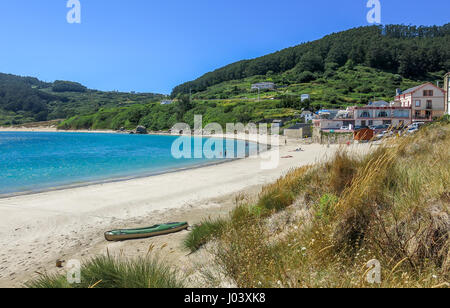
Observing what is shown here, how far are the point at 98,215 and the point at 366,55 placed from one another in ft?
385

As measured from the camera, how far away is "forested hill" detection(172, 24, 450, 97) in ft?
308

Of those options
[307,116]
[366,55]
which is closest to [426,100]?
[307,116]

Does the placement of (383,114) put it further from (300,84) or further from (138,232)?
(300,84)

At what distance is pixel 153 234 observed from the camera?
656 centimetres

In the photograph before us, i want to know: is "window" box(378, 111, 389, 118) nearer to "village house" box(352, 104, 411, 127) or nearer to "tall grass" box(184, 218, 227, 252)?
"village house" box(352, 104, 411, 127)

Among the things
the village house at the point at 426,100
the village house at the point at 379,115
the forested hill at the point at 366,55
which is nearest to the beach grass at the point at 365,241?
the village house at the point at 379,115

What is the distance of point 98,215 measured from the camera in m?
9.02

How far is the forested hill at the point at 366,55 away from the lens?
9381 cm

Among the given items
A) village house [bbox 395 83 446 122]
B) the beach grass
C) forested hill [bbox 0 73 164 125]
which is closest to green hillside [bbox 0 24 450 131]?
forested hill [bbox 0 73 164 125]

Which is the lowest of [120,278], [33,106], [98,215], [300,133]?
[98,215]

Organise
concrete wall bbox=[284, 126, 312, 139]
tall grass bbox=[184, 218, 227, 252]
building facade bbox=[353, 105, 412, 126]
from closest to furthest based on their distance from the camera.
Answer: tall grass bbox=[184, 218, 227, 252], building facade bbox=[353, 105, 412, 126], concrete wall bbox=[284, 126, 312, 139]

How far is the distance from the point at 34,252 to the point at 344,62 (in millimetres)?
122153

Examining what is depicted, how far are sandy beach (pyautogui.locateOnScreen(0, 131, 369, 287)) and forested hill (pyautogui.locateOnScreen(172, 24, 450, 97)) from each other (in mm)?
95376

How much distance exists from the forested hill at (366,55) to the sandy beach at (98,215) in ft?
313
